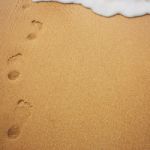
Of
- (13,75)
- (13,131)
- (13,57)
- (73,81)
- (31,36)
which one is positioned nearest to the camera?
(13,131)

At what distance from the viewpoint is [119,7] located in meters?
2.12

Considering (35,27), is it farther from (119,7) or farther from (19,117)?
(19,117)

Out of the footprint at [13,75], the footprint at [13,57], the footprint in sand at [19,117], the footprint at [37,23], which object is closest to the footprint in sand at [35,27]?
the footprint at [37,23]

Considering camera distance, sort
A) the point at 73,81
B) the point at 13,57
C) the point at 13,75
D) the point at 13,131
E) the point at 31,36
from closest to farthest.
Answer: the point at 13,131 < the point at 73,81 < the point at 13,75 < the point at 13,57 < the point at 31,36

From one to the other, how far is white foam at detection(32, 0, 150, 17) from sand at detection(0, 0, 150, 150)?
0.23 ft

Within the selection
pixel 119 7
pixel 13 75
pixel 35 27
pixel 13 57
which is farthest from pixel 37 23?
pixel 119 7

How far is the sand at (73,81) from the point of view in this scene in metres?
1.46

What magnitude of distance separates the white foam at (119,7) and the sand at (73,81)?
0.07 meters

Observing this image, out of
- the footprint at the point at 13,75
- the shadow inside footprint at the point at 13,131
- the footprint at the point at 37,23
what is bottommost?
the shadow inside footprint at the point at 13,131

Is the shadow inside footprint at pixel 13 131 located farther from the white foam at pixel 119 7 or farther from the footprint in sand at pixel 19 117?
the white foam at pixel 119 7

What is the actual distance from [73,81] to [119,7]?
0.86 meters

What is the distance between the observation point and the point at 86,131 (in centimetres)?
146

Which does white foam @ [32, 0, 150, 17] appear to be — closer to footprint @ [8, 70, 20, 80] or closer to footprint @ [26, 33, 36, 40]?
footprint @ [26, 33, 36, 40]

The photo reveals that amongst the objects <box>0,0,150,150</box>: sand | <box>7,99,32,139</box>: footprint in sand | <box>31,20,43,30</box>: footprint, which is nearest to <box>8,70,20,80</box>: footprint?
<box>0,0,150,150</box>: sand
